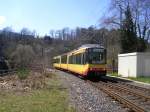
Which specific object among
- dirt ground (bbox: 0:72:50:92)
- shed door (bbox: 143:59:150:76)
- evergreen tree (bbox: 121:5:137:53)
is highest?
evergreen tree (bbox: 121:5:137:53)

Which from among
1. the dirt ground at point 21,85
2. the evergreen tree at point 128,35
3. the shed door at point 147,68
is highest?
the evergreen tree at point 128,35

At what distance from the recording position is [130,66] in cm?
4325

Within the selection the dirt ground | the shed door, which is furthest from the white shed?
the dirt ground

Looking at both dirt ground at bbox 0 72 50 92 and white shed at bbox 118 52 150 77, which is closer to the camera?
dirt ground at bbox 0 72 50 92

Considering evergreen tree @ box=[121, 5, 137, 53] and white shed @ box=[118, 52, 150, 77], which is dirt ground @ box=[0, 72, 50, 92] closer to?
white shed @ box=[118, 52, 150, 77]

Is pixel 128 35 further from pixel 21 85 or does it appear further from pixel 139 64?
pixel 21 85

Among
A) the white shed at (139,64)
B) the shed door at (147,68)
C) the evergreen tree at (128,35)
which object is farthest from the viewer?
the evergreen tree at (128,35)

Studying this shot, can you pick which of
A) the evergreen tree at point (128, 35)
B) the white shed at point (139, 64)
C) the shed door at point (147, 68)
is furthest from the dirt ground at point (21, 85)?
the evergreen tree at point (128, 35)

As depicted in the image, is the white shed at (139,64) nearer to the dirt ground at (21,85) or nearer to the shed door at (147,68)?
the shed door at (147,68)

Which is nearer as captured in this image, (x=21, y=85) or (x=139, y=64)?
(x=21, y=85)

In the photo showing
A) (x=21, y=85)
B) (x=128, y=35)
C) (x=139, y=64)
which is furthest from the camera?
(x=128, y=35)

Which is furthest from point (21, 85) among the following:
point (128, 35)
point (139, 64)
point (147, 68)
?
point (128, 35)

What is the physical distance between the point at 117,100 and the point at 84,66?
17.3 m

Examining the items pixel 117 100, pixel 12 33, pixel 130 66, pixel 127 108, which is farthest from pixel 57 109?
pixel 12 33
